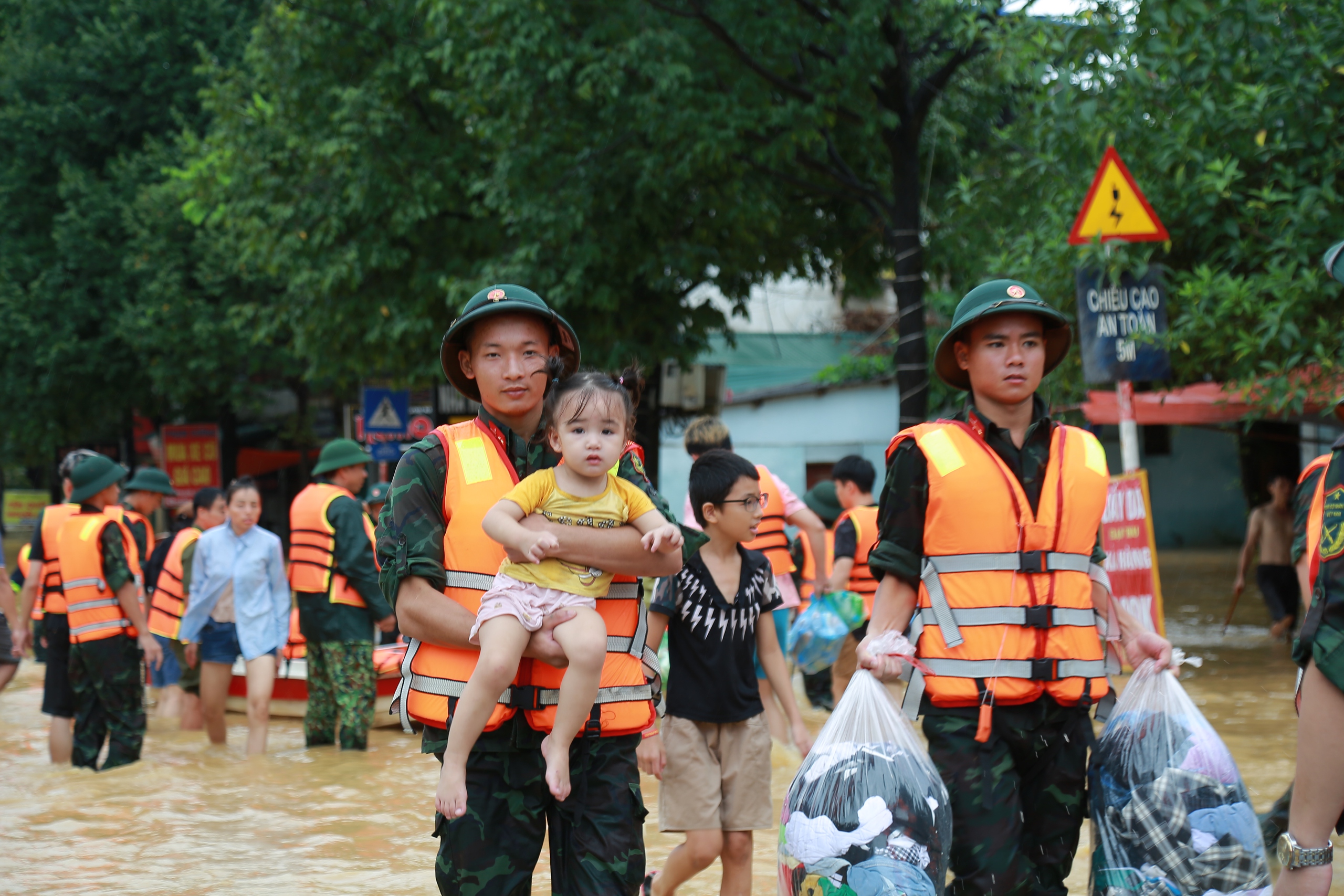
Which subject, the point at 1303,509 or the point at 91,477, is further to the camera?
the point at 91,477

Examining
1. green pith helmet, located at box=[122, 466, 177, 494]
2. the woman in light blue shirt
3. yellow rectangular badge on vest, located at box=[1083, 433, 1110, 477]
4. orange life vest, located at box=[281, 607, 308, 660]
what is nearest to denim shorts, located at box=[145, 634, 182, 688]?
orange life vest, located at box=[281, 607, 308, 660]

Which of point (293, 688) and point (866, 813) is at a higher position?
point (866, 813)

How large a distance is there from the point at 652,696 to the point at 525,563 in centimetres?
53

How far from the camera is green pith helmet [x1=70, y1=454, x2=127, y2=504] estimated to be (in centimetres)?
844

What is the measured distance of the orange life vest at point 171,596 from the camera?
400 inches

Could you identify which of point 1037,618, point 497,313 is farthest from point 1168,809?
point 497,313

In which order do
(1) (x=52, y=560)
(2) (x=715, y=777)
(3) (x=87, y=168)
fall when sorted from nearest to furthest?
(2) (x=715, y=777) → (1) (x=52, y=560) → (3) (x=87, y=168)

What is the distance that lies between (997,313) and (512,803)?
1.87 metres

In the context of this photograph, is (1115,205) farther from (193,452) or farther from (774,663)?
(193,452)

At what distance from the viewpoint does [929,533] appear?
365cm

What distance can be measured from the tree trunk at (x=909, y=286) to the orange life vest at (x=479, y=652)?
9.58 meters

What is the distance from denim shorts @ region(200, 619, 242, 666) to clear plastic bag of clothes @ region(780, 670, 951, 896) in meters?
6.50

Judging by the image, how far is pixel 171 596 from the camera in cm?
1029

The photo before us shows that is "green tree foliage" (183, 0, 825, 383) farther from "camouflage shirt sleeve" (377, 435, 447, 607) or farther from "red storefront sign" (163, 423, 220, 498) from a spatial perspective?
"camouflage shirt sleeve" (377, 435, 447, 607)
